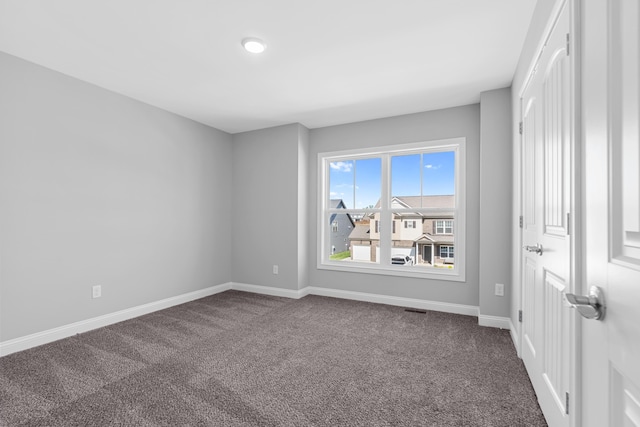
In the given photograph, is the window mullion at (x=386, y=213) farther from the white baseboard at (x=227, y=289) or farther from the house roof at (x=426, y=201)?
the white baseboard at (x=227, y=289)

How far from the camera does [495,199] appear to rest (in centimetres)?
313

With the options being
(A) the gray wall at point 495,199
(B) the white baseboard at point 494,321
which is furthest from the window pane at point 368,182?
(B) the white baseboard at point 494,321

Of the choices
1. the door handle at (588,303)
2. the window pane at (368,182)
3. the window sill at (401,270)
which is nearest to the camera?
the door handle at (588,303)

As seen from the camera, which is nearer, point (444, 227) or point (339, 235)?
point (444, 227)

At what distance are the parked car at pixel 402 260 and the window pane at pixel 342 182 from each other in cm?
95

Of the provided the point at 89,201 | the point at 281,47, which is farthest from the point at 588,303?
the point at 89,201

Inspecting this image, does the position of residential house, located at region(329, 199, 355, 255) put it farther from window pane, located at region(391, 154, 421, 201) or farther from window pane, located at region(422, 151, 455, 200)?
window pane, located at region(422, 151, 455, 200)

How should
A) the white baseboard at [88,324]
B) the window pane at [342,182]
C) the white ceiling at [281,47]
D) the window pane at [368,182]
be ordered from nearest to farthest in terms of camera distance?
the white ceiling at [281,47] < the white baseboard at [88,324] < the window pane at [368,182] < the window pane at [342,182]

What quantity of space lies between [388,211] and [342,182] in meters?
0.82

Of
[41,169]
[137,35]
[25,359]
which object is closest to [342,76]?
[137,35]

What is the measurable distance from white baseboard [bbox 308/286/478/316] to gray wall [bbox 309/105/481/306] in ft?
0.16

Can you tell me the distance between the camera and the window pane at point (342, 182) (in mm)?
4406

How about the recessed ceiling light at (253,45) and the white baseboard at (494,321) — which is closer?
the recessed ceiling light at (253,45)

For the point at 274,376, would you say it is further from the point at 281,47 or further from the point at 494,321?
the point at 281,47
